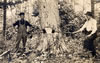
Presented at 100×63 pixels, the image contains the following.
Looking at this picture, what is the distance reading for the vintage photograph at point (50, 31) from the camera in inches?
246

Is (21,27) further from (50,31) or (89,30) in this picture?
(89,30)

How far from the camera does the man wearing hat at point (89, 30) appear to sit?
6281 millimetres

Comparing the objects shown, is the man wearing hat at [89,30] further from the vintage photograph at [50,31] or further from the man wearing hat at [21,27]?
the man wearing hat at [21,27]

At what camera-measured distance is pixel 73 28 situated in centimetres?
636

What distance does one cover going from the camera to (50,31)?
639 cm

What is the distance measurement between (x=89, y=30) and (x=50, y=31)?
51.3 inches

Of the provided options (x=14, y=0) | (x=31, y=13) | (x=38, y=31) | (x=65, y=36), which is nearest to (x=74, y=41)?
(x=65, y=36)

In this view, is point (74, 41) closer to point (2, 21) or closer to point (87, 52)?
point (87, 52)

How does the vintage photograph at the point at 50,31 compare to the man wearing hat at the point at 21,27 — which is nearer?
the vintage photograph at the point at 50,31

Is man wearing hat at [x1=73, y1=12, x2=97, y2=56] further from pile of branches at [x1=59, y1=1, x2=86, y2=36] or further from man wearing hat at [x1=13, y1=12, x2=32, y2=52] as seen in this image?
man wearing hat at [x1=13, y1=12, x2=32, y2=52]

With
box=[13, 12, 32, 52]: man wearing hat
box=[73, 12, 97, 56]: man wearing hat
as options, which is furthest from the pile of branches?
box=[13, 12, 32, 52]: man wearing hat

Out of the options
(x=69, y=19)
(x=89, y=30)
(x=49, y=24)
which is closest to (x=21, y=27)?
(x=49, y=24)

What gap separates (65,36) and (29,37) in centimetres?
121

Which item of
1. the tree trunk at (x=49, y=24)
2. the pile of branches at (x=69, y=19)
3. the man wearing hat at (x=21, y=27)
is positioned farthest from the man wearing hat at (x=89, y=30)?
the man wearing hat at (x=21, y=27)
